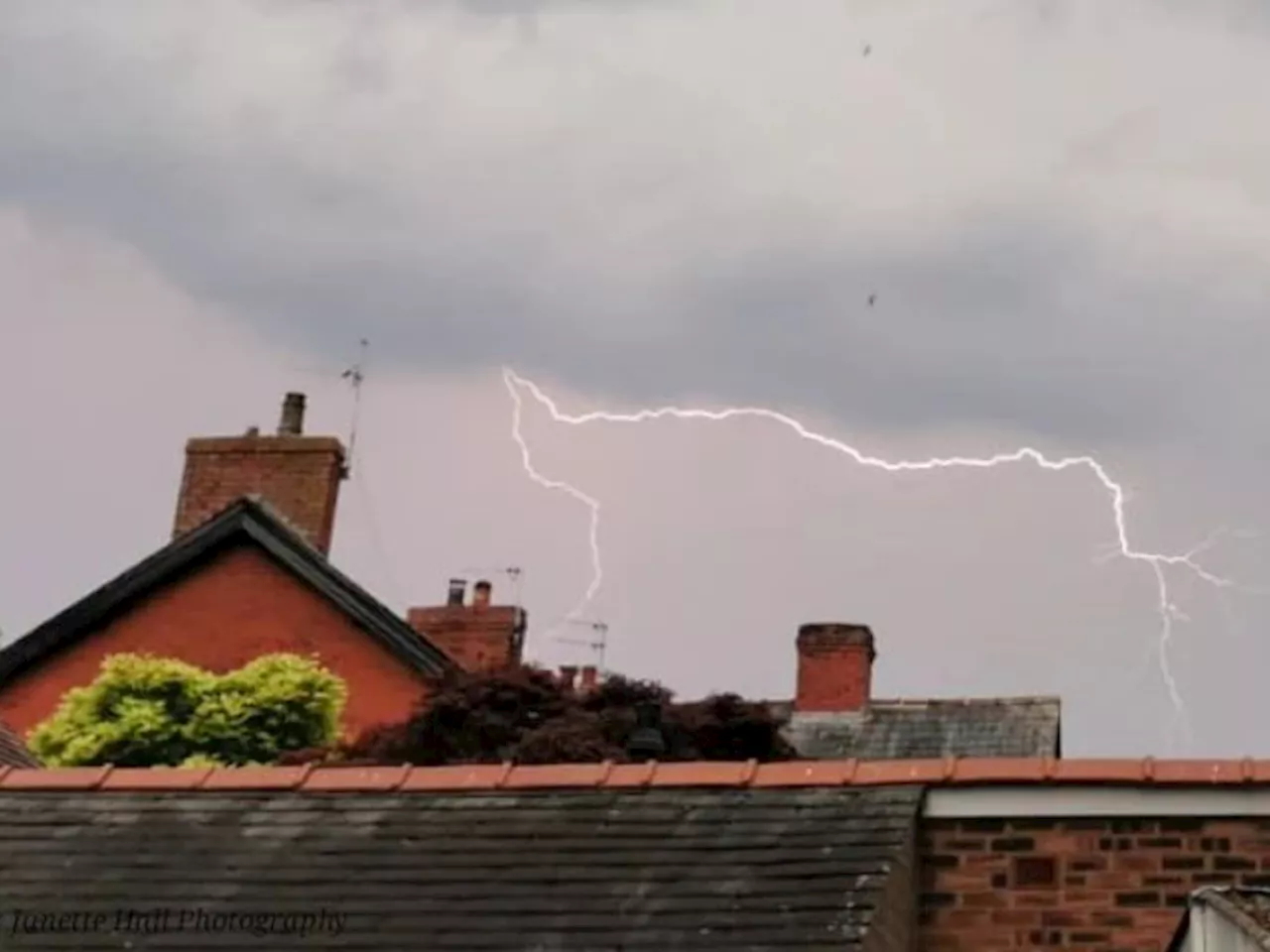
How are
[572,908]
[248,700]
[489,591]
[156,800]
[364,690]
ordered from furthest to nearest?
[489,591] < [364,690] < [248,700] < [156,800] < [572,908]

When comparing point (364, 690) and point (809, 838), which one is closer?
point (809, 838)

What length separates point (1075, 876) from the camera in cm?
1005

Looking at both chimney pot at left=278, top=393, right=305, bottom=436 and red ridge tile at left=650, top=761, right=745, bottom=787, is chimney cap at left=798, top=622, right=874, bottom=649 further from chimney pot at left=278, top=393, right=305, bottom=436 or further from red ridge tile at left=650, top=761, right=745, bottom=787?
red ridge tile at left=650, top=761, right=745, bottom=787

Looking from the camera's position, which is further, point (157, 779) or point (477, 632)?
point (477, 632)

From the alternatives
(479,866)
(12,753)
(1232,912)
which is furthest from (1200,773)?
(12,753)

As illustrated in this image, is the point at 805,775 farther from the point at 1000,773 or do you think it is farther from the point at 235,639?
the point at 235,639

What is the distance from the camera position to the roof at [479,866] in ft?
30.5

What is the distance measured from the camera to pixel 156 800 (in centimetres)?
Answer: 1142

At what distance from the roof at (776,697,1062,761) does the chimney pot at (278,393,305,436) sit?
8.04 meters

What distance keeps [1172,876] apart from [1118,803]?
43cm

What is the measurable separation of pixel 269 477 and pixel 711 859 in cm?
1747

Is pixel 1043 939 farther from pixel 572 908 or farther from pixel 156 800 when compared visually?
pixel 156 800

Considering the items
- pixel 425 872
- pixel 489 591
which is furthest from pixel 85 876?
pixel 489 591

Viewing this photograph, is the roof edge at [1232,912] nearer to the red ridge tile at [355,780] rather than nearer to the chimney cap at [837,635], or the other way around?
→ the red ridge tile at [355,780]
